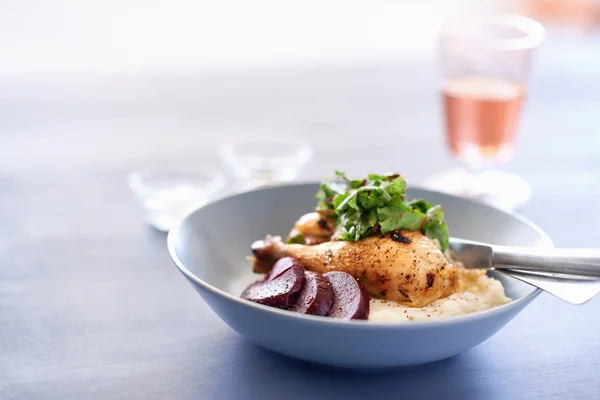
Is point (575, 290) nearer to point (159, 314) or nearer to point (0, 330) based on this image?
point (159, 314)

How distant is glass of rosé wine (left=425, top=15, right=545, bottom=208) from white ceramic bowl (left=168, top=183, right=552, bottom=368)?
21.5 inches

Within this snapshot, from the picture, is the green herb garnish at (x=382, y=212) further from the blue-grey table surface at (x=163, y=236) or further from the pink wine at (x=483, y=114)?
the pink wine at (x=483, y=114)

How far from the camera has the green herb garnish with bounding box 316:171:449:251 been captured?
1645 millimetres

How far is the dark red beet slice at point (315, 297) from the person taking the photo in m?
1.45

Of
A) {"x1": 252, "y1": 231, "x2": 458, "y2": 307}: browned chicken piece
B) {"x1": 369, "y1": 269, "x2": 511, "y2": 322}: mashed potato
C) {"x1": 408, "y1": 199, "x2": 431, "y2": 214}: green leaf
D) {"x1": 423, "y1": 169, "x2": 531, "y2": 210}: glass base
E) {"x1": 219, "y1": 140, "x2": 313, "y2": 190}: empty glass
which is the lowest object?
{"x1": 423, "y1": 169, "x2": 531, "y2": 210}: glass base

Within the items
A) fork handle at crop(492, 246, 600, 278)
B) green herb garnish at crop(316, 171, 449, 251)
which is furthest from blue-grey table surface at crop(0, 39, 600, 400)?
green herb garnish at crop(316, 171, 449, 251)

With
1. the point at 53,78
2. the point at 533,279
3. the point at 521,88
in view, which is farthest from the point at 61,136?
the point at 533,279

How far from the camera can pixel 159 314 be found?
1.73 m

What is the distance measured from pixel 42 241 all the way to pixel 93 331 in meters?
0.53

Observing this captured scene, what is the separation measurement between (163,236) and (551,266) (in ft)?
3.43

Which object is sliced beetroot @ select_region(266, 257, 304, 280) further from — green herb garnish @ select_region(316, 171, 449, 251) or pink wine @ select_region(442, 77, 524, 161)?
pink wine @ select_region(442, 77, 524, 161)

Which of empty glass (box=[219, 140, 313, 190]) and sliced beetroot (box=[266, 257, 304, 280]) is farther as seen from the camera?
empty glass (box=[219, 140, 313, 190])

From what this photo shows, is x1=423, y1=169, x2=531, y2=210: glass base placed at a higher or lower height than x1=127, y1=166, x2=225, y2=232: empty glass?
lower

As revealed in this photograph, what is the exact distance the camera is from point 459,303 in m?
1.58
